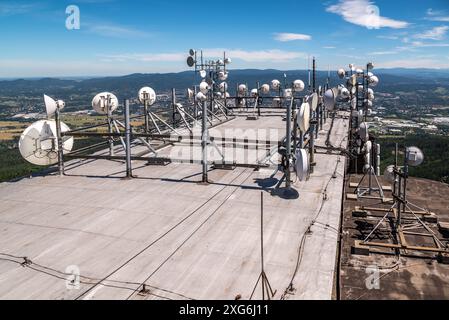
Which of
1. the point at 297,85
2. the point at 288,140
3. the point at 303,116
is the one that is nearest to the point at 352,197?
the point at 303,116

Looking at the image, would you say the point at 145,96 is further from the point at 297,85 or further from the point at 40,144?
the point at 297,85

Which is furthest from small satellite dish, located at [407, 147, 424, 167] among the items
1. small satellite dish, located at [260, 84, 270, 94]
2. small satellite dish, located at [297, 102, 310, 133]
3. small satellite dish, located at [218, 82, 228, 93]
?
small satellite dish, located at [260, 84, 270, 94]

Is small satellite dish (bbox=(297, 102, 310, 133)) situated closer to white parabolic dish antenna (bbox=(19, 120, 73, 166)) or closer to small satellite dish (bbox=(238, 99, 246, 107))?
white parabolic dish antenna (bbox=(19, 120, 73, 166))

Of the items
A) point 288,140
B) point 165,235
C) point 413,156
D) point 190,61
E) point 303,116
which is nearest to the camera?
point 165,235

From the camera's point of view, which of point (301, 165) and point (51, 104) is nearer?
point (301, 165)

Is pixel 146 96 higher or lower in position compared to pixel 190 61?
lower
